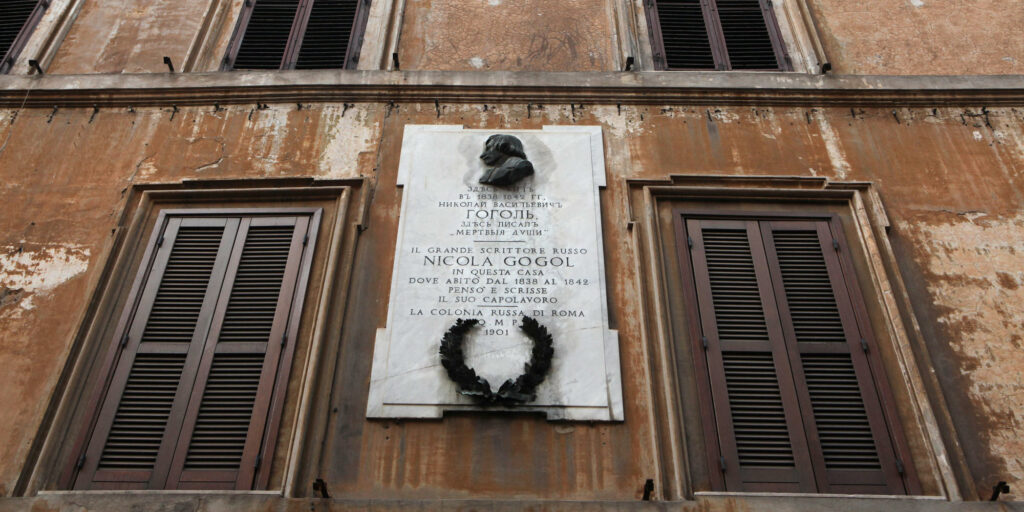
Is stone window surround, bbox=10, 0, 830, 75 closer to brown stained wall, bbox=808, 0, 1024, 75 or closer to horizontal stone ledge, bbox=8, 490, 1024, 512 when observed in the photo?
brown stained wall, bbox=808, 0, 1024, 75

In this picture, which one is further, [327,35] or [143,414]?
[327,35]

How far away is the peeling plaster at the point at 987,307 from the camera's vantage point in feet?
24.0

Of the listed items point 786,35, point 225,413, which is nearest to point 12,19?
point 225,413

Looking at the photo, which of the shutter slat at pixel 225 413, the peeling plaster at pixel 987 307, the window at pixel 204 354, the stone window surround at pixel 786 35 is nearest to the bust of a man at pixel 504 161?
the window at pixel 204 354

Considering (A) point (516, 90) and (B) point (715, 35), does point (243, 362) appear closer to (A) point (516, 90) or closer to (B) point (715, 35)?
(A) point (516, 90)

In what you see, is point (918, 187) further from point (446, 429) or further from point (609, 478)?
point (446, 429)

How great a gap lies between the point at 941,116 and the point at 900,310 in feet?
9.02

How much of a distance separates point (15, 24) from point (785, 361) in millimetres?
9445

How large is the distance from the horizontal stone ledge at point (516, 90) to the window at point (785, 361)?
66.3 inches

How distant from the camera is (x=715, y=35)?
34.7 feet

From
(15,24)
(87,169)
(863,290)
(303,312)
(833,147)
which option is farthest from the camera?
(15,24)

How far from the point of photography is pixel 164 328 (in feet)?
25.8

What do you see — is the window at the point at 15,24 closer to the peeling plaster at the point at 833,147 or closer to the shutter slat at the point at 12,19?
the shutter slat at the point at 12,19

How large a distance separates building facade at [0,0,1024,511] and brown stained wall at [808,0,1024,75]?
4 cm
